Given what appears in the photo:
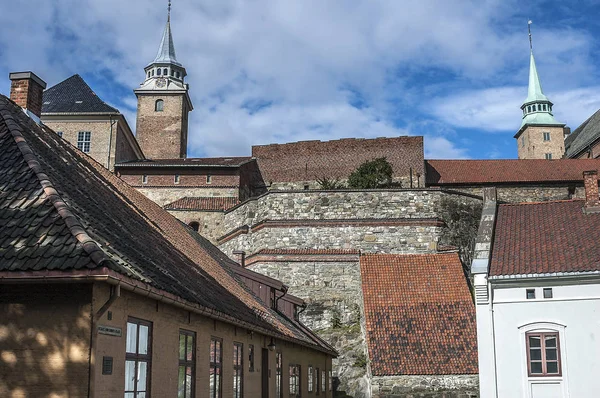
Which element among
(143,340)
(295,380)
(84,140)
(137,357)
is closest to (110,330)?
(137,357)

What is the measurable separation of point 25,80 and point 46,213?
578 cm

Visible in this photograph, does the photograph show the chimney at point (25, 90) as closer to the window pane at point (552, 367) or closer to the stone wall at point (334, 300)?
the window pane at point (552, 367)

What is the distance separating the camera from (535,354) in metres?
18.6

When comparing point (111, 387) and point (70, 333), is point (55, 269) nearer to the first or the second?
point (70, 333)

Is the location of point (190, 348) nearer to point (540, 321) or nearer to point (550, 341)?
point (540, 321)

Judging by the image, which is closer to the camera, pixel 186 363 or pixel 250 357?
pixel 186 363

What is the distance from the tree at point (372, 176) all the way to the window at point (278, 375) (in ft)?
84.9

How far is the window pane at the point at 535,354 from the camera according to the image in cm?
1852

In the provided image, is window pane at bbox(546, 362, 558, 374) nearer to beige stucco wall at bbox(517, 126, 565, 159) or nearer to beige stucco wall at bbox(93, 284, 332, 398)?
beige stucco wall at bbox(93, 284, 332, 398)

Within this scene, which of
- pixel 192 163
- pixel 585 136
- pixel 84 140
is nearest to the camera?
pixel 84 140

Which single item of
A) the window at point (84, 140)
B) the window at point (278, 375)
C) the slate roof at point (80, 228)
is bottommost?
the window at point (278, 375)

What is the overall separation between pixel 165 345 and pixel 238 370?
189 inches

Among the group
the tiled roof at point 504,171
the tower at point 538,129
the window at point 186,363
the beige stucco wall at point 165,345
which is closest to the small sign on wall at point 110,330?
the beige stucco wall at point 165,345

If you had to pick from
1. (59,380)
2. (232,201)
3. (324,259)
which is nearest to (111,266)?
(59,380)
